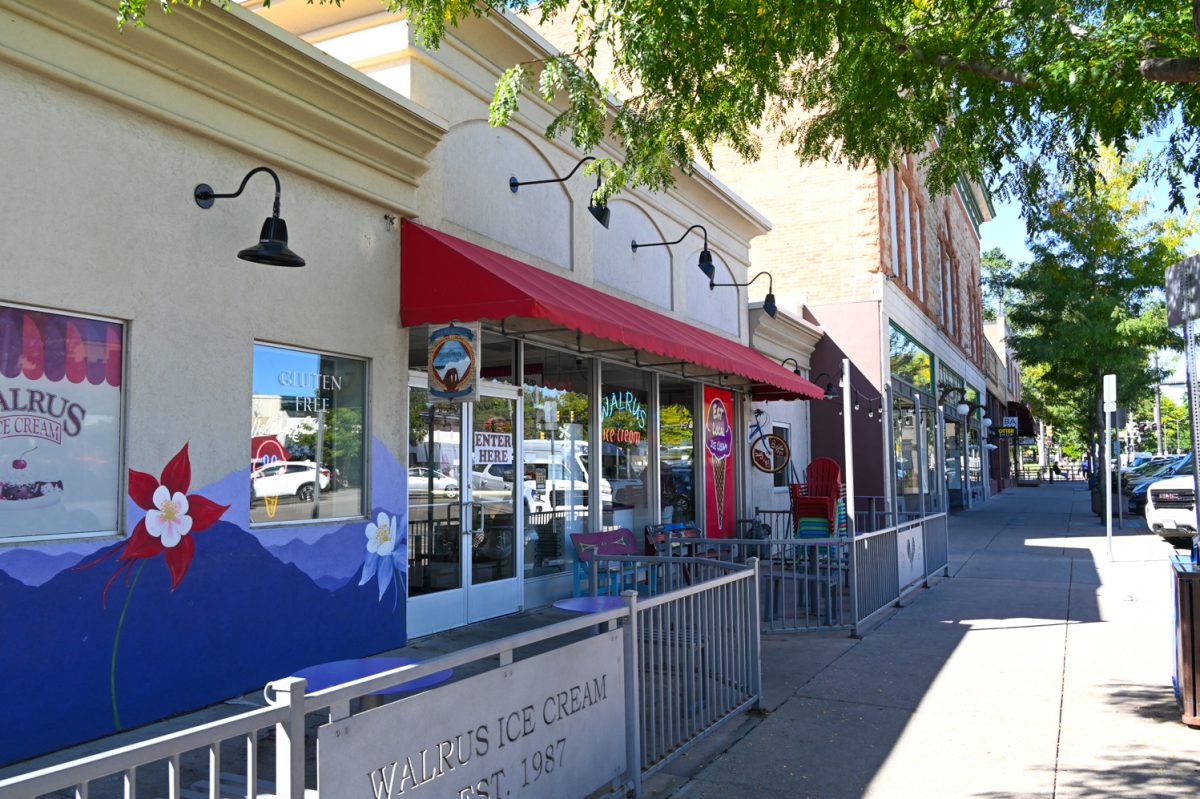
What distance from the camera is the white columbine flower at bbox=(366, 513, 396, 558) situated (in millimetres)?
7875

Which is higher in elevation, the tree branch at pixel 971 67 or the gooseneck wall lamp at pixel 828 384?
the tree branch at pixel 971 67

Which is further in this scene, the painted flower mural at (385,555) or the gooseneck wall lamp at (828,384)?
the gooseneck wall lamp at (828,384)

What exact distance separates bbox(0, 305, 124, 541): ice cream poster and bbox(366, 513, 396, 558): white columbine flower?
2.32m

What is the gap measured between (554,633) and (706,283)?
1187cm

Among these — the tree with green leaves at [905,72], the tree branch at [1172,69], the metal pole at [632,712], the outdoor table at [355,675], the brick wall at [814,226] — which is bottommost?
the metal pole at [632,712]

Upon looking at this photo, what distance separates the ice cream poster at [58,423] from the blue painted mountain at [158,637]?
0.33 metres

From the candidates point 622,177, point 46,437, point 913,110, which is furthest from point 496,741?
point 913,110

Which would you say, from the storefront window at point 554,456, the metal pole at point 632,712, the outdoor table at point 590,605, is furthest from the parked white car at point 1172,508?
the metal pole at point 632,712

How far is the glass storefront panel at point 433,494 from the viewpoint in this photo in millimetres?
8609

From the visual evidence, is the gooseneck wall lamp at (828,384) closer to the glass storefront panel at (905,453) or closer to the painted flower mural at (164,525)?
the glass storefront panel at (905,453)

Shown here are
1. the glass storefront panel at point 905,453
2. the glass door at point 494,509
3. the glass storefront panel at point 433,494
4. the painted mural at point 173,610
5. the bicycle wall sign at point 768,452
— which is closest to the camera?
the painted mural at point 173,610

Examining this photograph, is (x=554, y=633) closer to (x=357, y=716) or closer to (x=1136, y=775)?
(x=357, y=716)

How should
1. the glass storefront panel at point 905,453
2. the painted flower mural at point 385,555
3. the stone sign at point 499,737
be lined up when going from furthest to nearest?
the glass storefront panel at point 905,453
the painted flower mural at point 385,555
the stone sign at point 499,737

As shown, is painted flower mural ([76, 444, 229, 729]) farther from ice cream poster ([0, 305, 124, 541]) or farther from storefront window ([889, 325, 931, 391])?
storefront window ([889, 325, 931, 391])
